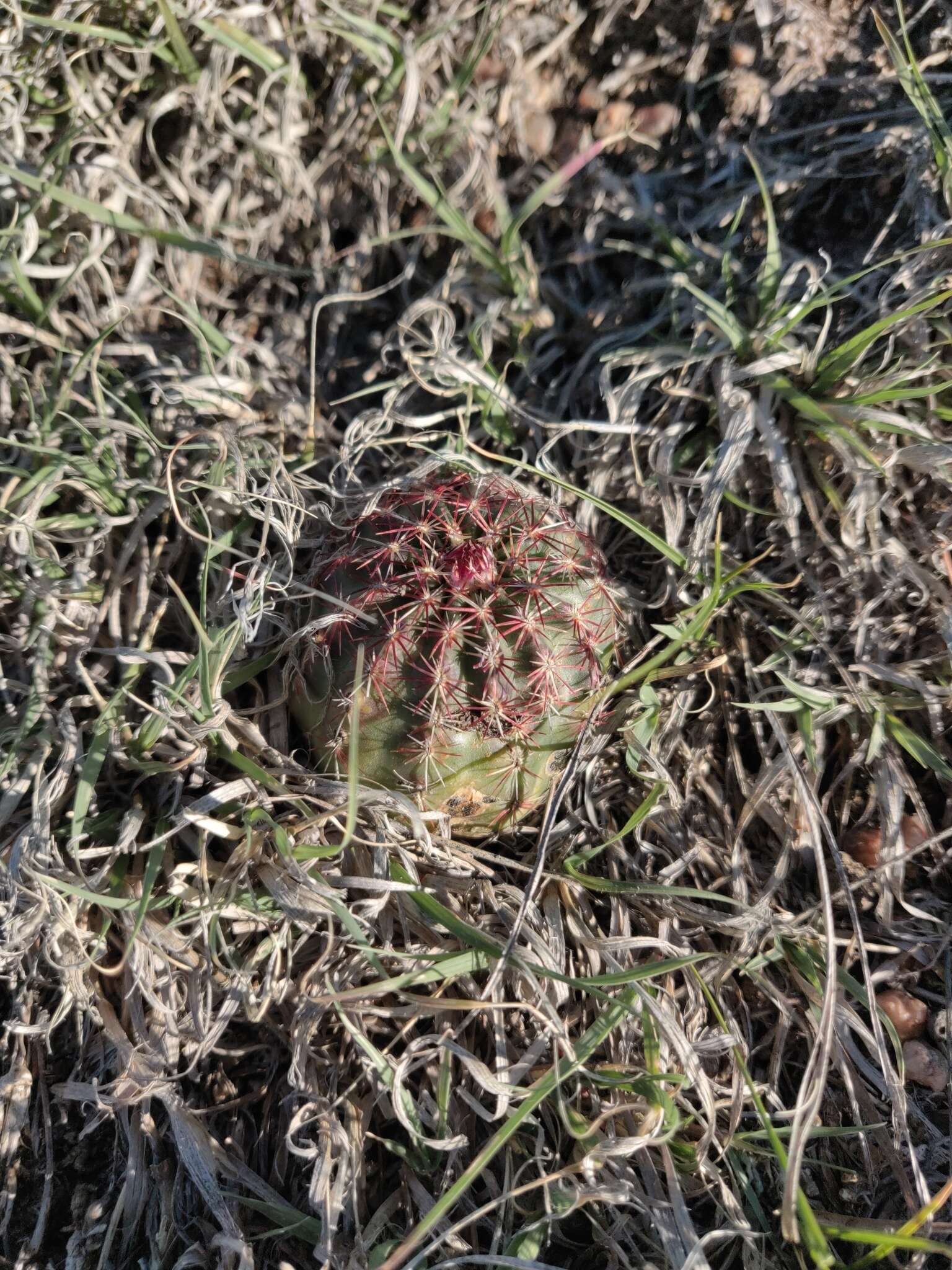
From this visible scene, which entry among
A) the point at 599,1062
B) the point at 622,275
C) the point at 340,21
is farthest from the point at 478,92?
the point at 599,1062

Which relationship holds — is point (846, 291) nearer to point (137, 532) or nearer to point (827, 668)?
point (827, 668)

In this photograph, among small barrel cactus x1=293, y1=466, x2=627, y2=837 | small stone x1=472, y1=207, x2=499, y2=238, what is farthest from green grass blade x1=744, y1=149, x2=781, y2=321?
small barrel cactus x1=293, y1=466, x2=627, y2=837

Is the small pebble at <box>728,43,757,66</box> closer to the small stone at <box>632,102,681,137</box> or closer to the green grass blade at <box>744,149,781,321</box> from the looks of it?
the small stone at <box>632,102,681,137</box>

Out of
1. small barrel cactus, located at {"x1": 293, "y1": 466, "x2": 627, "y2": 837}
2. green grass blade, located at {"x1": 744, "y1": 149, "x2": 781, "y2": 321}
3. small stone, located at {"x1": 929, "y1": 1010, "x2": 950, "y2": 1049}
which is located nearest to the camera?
small barrel cactus, located at {"x1": 293, "y1": 466, "x2": 627, "y2": 837}

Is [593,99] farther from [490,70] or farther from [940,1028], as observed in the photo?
[940,1028]

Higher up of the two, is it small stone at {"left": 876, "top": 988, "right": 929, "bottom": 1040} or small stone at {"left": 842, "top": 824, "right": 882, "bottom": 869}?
small stone at {"left": 842, "top": 824, "right": 882, "bottom": 869}

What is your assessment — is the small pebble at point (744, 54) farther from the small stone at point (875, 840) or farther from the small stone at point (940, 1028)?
the small stone at point (940, 1028)

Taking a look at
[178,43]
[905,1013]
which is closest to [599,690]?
[905,1013]

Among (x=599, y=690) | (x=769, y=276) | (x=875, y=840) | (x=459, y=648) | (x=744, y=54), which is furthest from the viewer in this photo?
(x=744, y=54)
